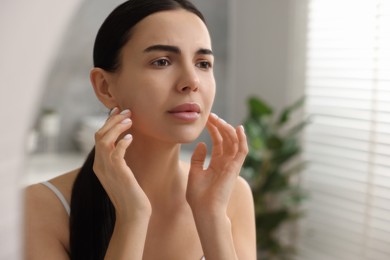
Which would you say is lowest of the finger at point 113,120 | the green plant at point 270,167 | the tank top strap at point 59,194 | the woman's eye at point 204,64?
the green plant at point 270,167

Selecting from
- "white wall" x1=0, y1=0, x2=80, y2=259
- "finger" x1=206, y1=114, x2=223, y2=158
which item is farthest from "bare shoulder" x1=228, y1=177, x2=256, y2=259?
"white wall" x1=0, y1=0, x2=80, y2=259

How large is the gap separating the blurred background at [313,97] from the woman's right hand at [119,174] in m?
Answer: 0.43

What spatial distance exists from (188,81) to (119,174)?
15 centimetres

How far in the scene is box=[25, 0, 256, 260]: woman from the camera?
0.62 m

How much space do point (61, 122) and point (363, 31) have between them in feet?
3.04

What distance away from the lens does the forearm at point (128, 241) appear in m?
0.59

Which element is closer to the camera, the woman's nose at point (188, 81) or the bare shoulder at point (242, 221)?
the woman's nose at point (188, 81)

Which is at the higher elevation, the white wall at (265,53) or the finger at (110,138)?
the white wall at (265,53)

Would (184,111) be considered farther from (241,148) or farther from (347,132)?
(347,132)

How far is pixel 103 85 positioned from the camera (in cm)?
71

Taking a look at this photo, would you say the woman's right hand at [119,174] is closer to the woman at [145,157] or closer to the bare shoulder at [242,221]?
the woman at [145,157]

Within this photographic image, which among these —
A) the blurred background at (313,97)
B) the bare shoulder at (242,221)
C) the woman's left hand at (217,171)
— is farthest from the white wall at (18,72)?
the blurred background at (313,97)

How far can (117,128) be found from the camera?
62cm

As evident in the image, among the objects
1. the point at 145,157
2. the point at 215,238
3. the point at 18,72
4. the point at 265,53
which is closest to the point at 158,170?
the point at 145,157
